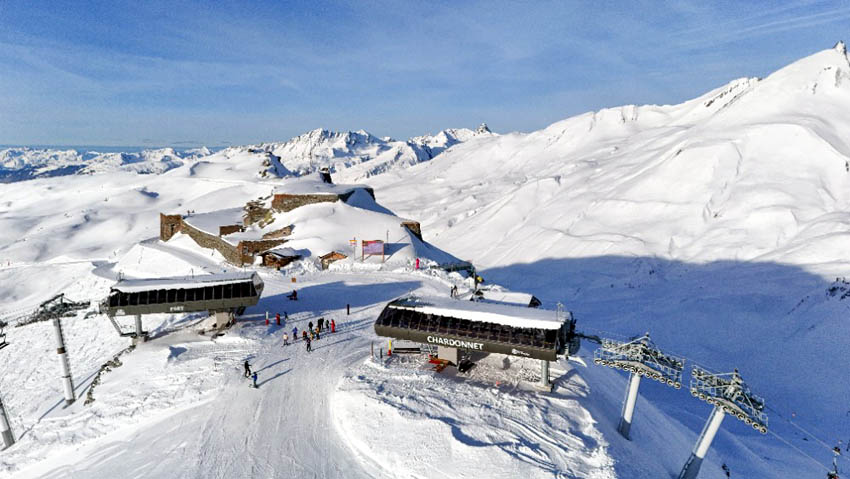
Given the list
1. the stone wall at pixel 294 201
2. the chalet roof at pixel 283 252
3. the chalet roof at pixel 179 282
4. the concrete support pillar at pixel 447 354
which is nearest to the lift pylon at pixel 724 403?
the concrete support pillar at pixel 447 354

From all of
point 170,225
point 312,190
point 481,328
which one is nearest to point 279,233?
point 312,190

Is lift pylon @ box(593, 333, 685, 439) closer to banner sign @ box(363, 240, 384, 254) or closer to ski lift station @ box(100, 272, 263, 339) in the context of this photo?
ski lift station @ box(100, 272, 263, 339)

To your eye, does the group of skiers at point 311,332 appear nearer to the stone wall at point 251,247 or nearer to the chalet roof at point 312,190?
the stone wall at point 251,247

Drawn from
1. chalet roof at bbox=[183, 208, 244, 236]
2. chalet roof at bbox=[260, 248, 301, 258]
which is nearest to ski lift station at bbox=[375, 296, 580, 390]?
chalet roof at bbox=[260, 248, 301, 258]

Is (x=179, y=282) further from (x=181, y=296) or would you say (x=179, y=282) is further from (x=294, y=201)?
(x=294, y=201)

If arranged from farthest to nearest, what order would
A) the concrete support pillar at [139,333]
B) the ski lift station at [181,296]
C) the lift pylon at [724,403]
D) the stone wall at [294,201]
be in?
the stone wall at [294,201] < the concrete support pillar at [139,333] < the ski lift station at [181,296] < the lift pylon at [724,403]

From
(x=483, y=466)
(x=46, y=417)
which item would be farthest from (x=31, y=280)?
(x=483, y=466)

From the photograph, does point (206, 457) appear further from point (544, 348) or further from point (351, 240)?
point (351, 240)
